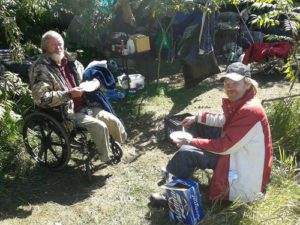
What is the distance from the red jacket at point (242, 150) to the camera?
3096mm

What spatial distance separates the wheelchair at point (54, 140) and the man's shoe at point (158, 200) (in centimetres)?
77

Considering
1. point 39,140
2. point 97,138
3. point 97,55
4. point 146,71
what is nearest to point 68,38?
point 97,55

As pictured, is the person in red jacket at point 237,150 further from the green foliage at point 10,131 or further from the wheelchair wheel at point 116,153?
the green foliage at point 10,131

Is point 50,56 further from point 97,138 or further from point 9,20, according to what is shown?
point 97,138

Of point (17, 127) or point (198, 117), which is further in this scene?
point (17, 127)

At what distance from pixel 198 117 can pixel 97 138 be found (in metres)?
1.00

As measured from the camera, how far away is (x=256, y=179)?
3277mm

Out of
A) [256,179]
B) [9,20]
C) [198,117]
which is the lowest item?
[256,179]

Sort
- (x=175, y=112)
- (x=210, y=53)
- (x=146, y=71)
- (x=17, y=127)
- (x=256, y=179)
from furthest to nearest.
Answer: (x=146, y=71)
(x=210, y=53)
(x=175, y=112)
(x=17, y=127)
(x=256, y=179)

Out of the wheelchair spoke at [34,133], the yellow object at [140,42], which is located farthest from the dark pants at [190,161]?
the yellow object at [140,42]

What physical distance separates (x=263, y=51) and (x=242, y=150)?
4575mm

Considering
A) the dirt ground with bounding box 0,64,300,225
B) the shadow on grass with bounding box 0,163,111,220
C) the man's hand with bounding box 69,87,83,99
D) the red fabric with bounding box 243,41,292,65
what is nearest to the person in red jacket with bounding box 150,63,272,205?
the dirt ground with bounding box 0,64,300,225

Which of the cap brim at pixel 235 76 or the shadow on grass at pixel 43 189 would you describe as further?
the shadow on grass at pixel 43 189

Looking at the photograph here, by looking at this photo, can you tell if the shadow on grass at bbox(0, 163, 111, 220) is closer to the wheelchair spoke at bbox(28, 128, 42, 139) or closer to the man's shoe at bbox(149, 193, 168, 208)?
the wheelchair spoke at bbox(28, 128, 42, 139)
